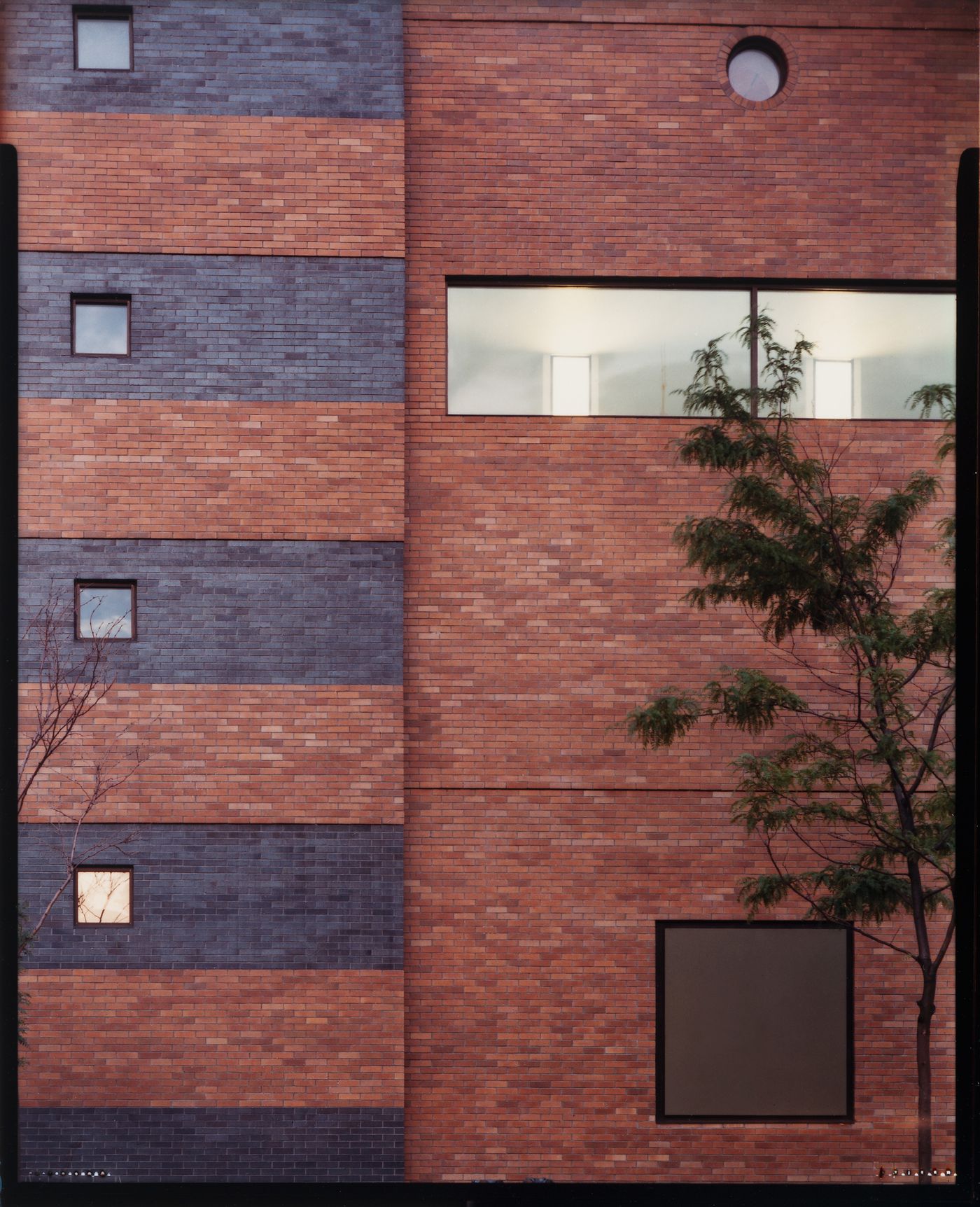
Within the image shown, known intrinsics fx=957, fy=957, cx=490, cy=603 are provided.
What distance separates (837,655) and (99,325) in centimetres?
639

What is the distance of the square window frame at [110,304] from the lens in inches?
301

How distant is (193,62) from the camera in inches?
299

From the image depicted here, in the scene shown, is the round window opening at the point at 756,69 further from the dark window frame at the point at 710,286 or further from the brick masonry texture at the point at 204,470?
the brick masonry texture at the point at 204,470

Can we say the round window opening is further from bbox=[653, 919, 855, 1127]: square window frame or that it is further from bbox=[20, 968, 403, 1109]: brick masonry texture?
bbox=[20, 968, 403, 1109]: brick masonry texture

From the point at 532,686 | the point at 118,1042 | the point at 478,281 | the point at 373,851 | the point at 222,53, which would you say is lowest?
the point at 118,1042

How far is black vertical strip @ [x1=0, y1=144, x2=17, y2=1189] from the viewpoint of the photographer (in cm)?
407

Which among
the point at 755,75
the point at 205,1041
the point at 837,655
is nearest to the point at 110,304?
the point at 755,75

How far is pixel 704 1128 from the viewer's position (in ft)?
25.1

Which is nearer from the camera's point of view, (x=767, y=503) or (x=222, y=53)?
(x=767, y=503)

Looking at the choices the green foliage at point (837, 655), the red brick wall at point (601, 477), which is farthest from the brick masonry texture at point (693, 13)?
the green foliage at point (837, 655)

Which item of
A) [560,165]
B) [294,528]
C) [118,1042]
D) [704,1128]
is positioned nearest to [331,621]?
[294,528]

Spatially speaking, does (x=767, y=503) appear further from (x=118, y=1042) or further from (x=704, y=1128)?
(x=118, y=1042)

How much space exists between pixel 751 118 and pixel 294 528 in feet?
16.4

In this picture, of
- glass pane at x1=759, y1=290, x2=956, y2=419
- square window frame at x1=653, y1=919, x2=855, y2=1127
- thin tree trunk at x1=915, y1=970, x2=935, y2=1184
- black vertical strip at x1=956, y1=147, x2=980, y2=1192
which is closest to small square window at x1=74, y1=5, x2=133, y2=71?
glass pane at x1=759, y1=290, x2=956, y2=419
